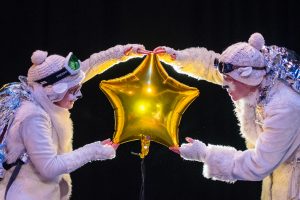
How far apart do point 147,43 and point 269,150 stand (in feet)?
4.45

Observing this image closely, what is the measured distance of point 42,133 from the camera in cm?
249

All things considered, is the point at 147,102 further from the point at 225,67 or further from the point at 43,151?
the point at 43,151

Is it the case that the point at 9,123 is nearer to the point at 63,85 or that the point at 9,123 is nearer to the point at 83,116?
the point at 63,85

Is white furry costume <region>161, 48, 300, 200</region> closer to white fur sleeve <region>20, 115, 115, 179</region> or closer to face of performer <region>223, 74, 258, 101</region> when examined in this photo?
face of performer <region>223, 74, 258, 101</region>

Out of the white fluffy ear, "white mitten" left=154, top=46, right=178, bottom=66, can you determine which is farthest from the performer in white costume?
"white mitten" left=154, top=46, right=178, bottom=66

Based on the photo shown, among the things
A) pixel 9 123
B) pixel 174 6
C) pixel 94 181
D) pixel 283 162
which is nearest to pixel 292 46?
pixel 174 6

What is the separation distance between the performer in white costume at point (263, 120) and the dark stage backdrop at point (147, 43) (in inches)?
33.3

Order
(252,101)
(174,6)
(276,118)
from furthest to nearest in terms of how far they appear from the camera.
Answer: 1. (174,6)
2. (252,101)
3. (276,118)

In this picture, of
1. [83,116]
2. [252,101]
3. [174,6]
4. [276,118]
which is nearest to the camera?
[276,118]

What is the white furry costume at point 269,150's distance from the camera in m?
2.47

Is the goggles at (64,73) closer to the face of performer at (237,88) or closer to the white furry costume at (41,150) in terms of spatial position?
the white furry costume at (41,150)

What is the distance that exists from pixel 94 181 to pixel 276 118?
5.49 feet

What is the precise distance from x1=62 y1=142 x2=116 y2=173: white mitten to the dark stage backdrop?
106cm

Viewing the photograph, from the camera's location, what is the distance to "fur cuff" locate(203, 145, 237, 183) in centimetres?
259
